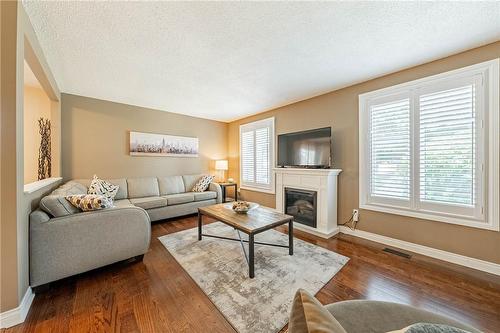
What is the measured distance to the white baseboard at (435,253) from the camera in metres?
2.04

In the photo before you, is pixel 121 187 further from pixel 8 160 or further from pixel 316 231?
pixel 316 231

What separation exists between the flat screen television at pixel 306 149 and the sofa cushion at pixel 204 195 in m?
1.64

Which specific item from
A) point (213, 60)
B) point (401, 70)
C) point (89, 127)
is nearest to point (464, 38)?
point (401, 70)

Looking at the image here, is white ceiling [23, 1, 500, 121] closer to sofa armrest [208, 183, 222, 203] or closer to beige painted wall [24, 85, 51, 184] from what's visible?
beige painted wall [24, 85, 51, 184]

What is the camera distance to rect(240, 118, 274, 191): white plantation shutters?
4.46 metres

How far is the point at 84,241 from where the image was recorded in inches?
73.2

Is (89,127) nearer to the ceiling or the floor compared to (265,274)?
nearer to the ceiling

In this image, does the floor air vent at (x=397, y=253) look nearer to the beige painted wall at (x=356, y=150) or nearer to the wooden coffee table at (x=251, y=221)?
the beige painted wall at (x=356, y=150)

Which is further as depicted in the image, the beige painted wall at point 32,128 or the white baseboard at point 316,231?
the beige painted wall at point 32,128

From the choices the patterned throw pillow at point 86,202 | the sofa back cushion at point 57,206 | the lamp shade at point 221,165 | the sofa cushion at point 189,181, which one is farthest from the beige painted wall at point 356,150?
the sofa back cushion at point 57,206

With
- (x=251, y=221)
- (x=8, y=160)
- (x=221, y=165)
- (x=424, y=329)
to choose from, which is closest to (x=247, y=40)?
(x=251, y=221)

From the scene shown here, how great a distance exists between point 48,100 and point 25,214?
2.86 meters

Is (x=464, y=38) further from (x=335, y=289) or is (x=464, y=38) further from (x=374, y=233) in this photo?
(x=335, y=289)

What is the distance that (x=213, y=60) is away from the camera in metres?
2.31
